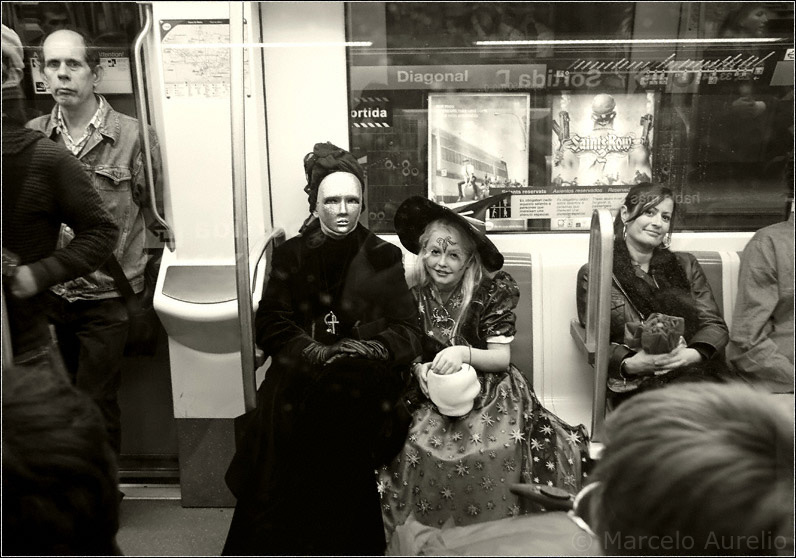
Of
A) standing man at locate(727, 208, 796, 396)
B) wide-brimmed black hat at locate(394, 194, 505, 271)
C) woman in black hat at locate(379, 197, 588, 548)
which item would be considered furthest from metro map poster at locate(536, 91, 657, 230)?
standing man at locate(727, 208, 796, 396)

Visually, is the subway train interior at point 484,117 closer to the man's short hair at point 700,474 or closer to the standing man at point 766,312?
the standing man at point 766,312

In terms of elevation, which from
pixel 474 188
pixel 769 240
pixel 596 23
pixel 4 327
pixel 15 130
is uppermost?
pixel 596 23

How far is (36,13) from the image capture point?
211cm

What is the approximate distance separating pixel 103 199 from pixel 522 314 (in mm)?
1444

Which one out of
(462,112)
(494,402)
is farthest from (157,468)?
(462,112)

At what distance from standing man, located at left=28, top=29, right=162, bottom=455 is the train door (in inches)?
1.4

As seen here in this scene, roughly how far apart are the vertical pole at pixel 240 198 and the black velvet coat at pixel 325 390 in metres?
0.05

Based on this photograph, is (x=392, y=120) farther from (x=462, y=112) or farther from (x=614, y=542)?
(x=614, y=542)

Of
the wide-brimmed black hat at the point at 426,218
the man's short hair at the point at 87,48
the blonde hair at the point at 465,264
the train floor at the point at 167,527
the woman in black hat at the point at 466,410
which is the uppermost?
the man's short hair at the point at 87,48

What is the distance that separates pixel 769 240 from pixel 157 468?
2.21 m

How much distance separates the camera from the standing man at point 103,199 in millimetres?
2139

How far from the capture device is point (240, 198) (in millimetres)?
2268

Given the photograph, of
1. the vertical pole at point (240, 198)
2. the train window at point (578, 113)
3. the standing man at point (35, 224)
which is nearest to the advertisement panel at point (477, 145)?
the train window at point (578, 113)

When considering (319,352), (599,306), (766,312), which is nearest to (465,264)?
(599,306)
